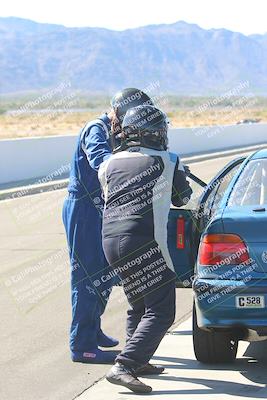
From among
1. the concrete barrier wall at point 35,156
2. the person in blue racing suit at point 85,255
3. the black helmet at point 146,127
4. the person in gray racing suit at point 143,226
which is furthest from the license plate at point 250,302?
the concrete barrier wall at point 35,156

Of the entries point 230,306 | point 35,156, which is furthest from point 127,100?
point 35,156

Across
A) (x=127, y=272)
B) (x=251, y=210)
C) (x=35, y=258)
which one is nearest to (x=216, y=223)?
(x=251, y=210)

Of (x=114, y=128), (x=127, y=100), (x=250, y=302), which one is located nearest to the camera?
(x=250, y=302)

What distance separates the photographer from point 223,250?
623 cm

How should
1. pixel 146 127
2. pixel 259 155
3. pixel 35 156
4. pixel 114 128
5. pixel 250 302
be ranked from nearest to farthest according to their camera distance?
1. pixel 250 302
2. pixel 146 127
3. pixel 114 128
4. pixel 259 155
5. pixel 35 156

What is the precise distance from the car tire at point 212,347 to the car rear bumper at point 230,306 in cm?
45

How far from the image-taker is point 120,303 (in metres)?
9.40

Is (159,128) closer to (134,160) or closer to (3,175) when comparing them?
(134,160)

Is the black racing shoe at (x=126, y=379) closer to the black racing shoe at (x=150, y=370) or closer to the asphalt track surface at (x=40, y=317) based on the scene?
the asphalt track surface at (x=40, y=317)

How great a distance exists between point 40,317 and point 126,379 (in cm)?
275

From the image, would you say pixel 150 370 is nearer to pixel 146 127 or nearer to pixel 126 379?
pixel 126 379

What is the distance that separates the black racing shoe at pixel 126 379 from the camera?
6113 mm

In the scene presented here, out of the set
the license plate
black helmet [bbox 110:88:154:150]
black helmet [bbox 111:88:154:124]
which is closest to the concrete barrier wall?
black helmet [bbox 110:88:154:150]

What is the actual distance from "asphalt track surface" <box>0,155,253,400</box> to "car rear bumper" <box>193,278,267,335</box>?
953 mm
